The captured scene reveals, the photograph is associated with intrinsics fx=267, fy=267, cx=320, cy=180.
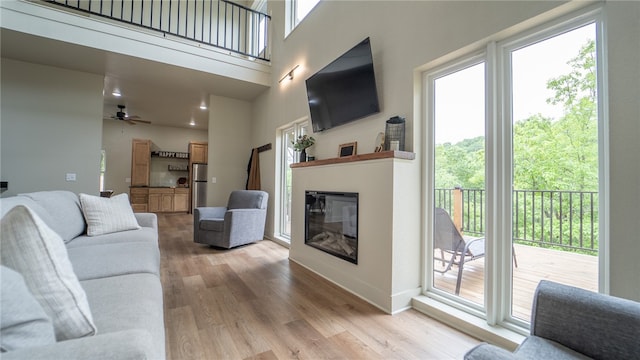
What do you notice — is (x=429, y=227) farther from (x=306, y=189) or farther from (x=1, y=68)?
→ (x=1, y=68)

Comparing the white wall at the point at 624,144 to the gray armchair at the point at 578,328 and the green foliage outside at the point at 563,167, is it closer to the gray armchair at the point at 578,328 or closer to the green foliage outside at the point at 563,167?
the green foliage outside at the point at 563,167

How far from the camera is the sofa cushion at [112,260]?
1508 millimetres

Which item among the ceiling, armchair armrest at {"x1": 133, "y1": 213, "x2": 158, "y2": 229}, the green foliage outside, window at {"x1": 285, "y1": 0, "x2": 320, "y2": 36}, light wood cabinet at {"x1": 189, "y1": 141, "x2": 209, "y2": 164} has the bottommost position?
armchair armrest at {"x1": 133, "y1": 213, "x2": 158, "y2": 229}

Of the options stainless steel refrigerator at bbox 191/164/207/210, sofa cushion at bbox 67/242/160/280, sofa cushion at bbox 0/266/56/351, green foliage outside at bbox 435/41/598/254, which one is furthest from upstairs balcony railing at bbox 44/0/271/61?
sofa cushion at bbox 0/266/56/351

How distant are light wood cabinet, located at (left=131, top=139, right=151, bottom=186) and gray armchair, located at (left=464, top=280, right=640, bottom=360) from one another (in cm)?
952

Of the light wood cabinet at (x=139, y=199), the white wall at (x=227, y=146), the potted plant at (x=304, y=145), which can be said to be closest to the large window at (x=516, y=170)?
the potted plant at (x=304, y=145)

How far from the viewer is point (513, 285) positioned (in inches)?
71.6

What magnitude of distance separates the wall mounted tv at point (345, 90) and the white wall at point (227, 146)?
269cm

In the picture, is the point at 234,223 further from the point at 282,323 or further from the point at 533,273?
the point at 533,273

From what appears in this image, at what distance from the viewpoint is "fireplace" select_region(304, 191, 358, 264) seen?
2.60 metres

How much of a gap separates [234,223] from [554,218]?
362 centimetres

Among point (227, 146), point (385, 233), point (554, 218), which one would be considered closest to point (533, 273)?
point (554, 218)

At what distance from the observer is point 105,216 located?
8.61ft

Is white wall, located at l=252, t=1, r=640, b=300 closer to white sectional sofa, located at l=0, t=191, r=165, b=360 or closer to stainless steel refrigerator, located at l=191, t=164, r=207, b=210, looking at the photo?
white sectional sofa, located at l=0, t=191, r=165, b=360
